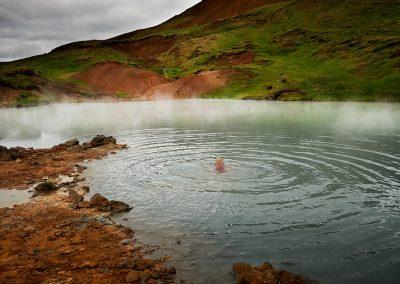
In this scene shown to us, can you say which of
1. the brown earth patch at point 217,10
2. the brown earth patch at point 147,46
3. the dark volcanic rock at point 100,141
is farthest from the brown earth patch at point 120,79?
the brown earth patch at point 217,10

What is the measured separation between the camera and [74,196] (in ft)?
53.4

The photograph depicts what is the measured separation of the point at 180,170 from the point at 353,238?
10715 millimetres

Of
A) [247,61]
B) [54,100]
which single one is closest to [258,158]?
[54,100]

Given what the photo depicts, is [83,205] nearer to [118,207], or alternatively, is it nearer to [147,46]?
[118,207]

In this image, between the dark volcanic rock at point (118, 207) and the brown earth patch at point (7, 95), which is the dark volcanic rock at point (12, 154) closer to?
the dark volcanic rock at point (118, 207)

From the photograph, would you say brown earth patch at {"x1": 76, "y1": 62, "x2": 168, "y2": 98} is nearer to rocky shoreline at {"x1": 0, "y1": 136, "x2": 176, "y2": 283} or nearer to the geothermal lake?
the geothermal lake

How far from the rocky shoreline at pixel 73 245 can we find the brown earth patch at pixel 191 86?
70283 millimetres

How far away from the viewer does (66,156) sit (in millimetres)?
25812

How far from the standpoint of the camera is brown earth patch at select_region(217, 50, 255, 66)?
105 metres

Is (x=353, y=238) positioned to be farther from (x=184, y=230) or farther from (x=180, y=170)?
(x=180, y=170)

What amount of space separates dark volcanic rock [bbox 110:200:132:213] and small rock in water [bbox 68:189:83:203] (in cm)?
181

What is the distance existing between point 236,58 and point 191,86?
2273 cm

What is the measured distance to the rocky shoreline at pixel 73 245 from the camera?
9.82 meters

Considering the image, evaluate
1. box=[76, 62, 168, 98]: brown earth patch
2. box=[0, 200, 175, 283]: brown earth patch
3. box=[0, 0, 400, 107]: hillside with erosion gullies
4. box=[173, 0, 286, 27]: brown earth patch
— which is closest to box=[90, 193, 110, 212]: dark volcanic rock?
box=[0, 200, 175, 283]: brown earth patch
